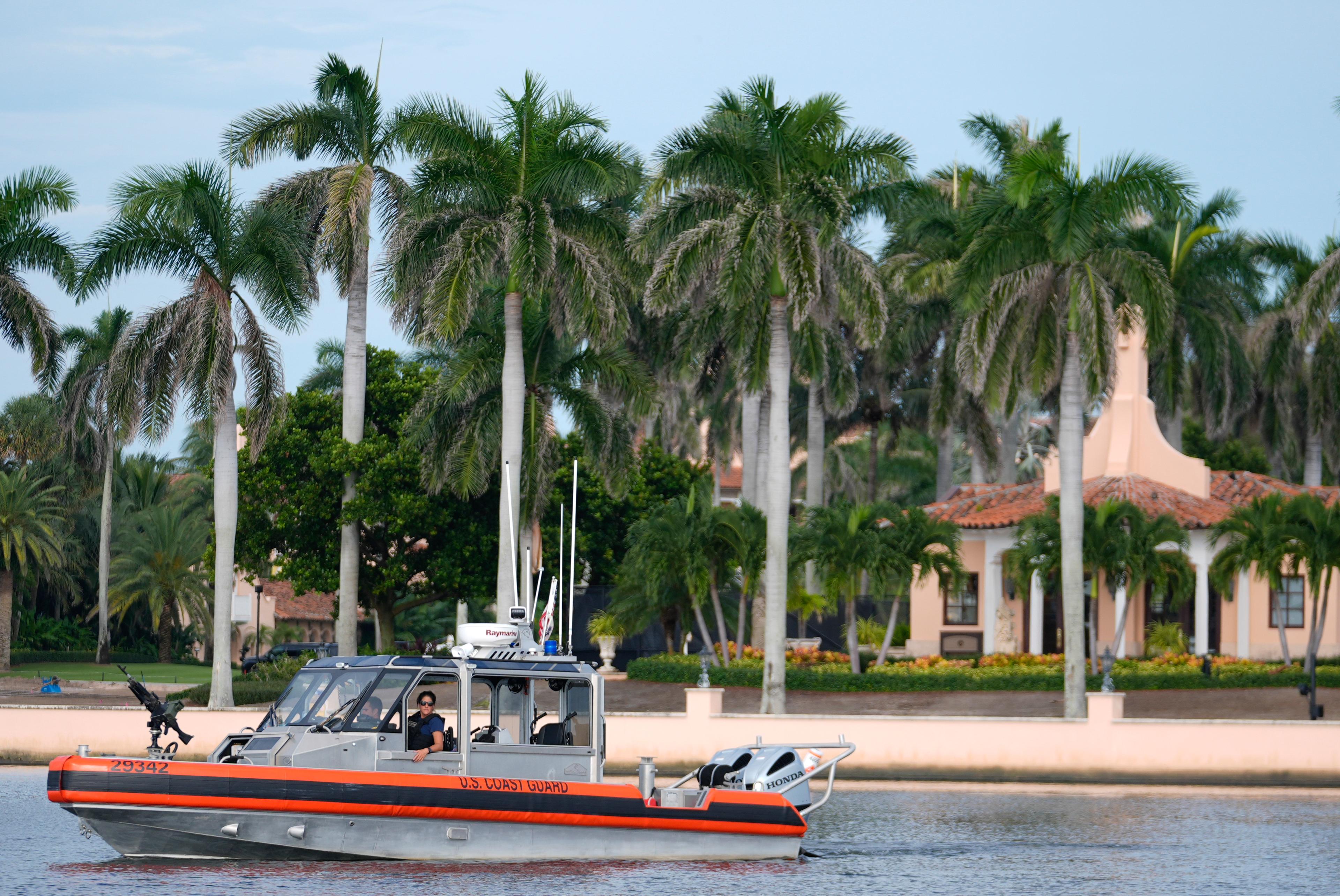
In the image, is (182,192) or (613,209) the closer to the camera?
(182,192)

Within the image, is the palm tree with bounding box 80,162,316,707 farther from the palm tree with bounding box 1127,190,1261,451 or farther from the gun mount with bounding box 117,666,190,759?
the palm tree with bounding box 1127,190,1261,451

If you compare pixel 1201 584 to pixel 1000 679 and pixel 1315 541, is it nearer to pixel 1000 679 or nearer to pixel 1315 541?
pixel 1315 541

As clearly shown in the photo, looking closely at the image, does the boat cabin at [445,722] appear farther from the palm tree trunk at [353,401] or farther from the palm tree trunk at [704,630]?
the palm tree trunk at [353,401]

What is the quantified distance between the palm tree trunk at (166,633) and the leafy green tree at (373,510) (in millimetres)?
20454

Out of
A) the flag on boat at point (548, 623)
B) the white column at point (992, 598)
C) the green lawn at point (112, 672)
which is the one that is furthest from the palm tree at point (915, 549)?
the green lawn at point (112, 672)

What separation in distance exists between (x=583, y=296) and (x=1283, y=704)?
17483 millimetres

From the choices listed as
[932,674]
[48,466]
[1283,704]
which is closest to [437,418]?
[932,674]

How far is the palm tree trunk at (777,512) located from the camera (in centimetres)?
3312

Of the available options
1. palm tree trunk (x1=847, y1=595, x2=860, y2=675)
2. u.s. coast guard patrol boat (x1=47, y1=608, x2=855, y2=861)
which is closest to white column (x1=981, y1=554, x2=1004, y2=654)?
palm tree trunk (x1=847, y1=595, x2=860, y2=675)

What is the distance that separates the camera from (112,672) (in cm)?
5662

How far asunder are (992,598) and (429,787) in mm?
30841

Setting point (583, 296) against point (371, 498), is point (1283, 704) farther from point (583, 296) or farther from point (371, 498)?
point (371, 498)

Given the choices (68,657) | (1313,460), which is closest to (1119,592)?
(1313,460)

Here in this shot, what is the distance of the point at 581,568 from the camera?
46.0m
